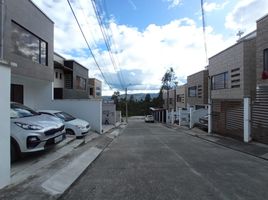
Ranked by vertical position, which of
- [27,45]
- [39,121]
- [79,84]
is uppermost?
[27,45]

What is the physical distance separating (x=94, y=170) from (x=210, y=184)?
345 centimetres

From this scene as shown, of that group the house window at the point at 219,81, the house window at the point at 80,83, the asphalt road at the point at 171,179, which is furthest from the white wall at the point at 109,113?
the asphalt road at the point at 171,179

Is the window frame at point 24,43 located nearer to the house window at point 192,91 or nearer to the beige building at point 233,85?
the beige building at point 233,85

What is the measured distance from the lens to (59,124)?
10.6m

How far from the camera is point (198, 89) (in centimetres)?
4006

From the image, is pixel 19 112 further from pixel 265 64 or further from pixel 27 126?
pixel 265 64

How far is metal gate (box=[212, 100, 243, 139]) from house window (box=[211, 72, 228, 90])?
1.32 m

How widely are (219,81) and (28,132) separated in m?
19.8

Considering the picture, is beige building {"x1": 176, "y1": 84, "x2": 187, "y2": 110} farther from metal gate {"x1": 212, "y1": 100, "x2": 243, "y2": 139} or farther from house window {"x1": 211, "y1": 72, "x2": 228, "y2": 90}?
metal gate {"x1": 212, "y1": 100, "x2": 243, "y2": 139}

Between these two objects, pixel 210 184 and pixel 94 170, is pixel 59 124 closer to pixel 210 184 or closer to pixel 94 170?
pixel 94 170

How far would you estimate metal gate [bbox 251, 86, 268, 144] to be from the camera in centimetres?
1551

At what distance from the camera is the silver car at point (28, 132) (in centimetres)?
852

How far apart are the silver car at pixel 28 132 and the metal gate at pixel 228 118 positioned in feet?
43.2

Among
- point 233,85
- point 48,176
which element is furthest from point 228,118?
point 48,176
